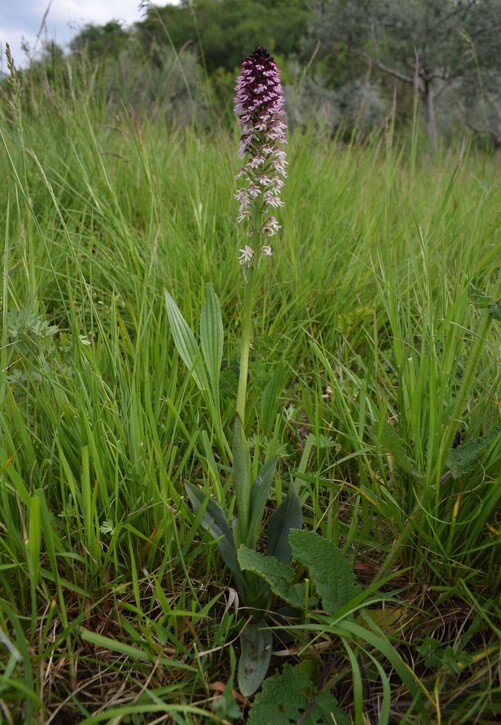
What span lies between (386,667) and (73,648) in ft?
2.65

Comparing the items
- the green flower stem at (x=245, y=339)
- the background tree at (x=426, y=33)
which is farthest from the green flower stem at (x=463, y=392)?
the background tree at (x=426, y=33)

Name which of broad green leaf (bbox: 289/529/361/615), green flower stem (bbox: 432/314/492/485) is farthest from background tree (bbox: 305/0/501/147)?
broad green leaf (bbox: 289/529/361/615)

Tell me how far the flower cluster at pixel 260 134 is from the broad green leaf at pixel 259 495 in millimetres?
630

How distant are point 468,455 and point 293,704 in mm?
744

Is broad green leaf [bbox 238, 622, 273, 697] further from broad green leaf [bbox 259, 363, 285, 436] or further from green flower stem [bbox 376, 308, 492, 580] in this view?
broad green leaf [bbox 259, 363, 285, 436]

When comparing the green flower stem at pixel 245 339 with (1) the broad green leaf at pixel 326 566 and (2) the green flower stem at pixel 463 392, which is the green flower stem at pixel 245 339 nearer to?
(1) the broad green leaf at pixel 326 566

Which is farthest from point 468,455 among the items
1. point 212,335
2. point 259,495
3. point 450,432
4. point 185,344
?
point 185,344

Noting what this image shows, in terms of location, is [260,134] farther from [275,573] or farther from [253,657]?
[253,657]

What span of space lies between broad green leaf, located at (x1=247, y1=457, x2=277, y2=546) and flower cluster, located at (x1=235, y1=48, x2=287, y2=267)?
24.8 inches

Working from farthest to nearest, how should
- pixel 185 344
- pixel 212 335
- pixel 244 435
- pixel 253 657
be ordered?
pixel 185 344, pixel 212 335, pixel 244 435, pixel 253 657

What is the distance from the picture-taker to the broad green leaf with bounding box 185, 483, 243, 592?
1.42 m

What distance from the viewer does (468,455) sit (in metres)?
1.33

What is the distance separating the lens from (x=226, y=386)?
75.0 inches

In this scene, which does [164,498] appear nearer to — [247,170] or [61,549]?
[61,549]
